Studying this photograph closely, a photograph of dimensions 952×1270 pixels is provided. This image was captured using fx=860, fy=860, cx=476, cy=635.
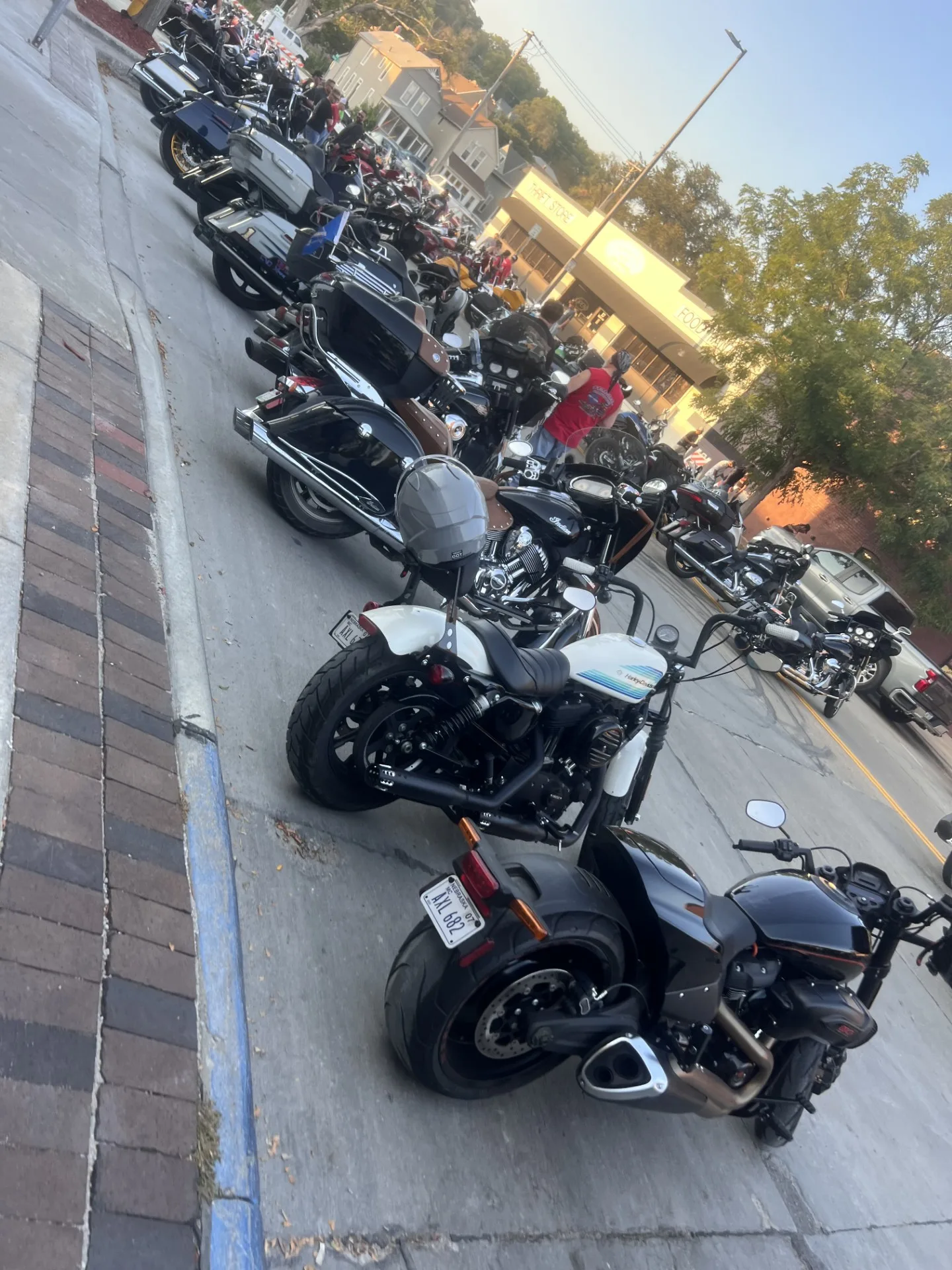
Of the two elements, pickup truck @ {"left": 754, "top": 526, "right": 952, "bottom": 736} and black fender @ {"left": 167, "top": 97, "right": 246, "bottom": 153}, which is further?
pickup truck @ {"left": 754, "top": 526, "right": 952, "bottom": 736}

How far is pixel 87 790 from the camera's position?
266 cm

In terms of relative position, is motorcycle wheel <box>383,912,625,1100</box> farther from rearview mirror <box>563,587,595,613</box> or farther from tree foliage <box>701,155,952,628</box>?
tree foliage <box>701,155,952,628</box>

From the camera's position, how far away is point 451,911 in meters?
2.73

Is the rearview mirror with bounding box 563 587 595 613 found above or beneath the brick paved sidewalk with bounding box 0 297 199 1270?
above

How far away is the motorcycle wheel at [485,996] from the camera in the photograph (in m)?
2.68

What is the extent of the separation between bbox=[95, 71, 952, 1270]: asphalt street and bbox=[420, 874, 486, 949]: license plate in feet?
1.62

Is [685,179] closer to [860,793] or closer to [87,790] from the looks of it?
[860,793]

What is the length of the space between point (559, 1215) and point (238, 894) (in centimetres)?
147

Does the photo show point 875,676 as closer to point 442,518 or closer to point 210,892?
point 442,518

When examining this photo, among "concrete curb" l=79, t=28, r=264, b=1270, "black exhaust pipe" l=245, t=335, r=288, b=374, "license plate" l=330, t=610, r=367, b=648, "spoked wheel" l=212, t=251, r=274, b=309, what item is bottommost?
"spoked wheel" l=212, t=251, r=274, b=309

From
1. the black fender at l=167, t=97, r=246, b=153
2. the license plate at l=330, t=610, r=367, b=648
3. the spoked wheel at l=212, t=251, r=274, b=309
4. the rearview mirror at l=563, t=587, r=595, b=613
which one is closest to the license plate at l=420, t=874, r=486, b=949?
the license plate at l=330, t=610, r=367, b=648

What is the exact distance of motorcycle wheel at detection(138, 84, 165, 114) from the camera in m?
11.9

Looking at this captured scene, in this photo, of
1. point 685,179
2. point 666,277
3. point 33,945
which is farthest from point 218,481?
point 685,179

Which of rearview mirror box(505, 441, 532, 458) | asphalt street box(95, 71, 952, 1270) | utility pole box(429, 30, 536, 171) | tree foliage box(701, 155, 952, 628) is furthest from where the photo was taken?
utility pole box(429, 30, 536, 171)
